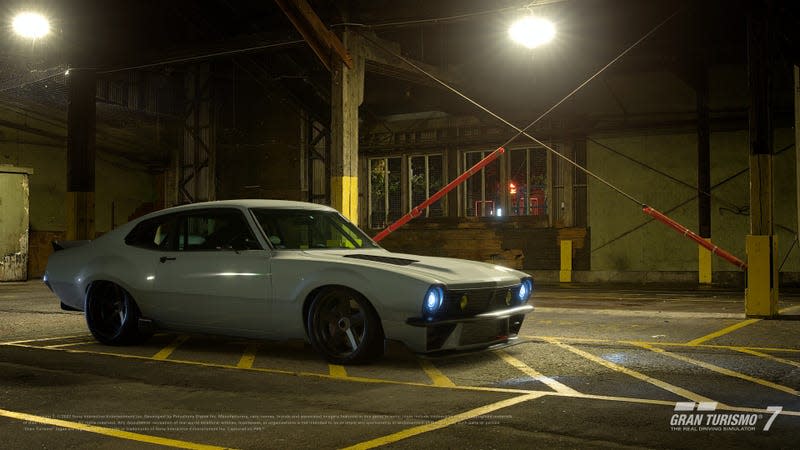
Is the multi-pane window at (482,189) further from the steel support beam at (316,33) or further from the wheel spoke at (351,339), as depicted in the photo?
the wheel spoke at (351,339)

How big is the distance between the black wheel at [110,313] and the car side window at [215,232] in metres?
0.88

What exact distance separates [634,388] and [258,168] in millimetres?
20964

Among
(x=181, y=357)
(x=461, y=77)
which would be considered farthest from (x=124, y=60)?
(x=181, y=357)

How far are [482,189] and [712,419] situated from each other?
19.2 meters

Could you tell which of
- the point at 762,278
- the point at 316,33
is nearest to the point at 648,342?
the point at 762,278

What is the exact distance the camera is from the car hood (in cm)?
602

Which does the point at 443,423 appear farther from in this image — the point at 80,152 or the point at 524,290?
the point at 80,152

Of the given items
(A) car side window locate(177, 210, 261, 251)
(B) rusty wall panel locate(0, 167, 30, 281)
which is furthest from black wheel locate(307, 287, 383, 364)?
(B) rusty wall panel locate(0, 167, 30, 281)

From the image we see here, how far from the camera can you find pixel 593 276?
2184 centimetres

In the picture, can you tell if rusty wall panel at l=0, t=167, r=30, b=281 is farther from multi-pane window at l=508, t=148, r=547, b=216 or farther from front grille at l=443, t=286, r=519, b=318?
front grille at l=443, t=286, r=519, b=318

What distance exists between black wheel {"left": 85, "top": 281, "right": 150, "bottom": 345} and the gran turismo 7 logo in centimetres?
518

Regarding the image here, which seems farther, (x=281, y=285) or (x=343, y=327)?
(x=281, y=285)

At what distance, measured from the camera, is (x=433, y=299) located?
231 inches

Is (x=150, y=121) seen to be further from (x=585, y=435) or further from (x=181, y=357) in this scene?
(x=585, y=435)
